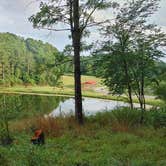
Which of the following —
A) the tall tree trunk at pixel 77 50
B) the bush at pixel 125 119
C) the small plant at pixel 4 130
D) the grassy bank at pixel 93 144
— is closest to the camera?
the grassy bank at pixel 93 144

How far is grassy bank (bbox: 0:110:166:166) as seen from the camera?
698 cm

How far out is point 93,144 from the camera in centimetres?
962

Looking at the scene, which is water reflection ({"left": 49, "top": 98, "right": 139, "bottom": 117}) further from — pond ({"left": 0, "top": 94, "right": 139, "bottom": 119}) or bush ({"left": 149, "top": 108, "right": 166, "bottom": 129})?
bush ({"left": 149, "top": 108, "right": 166, "bottom": 129})

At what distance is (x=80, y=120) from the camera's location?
13.3 m

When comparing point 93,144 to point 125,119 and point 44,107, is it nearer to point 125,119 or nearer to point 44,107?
point 125,119

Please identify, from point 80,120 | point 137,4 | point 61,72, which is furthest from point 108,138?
point 137,4

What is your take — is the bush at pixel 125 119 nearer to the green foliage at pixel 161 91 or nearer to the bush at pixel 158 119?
the bush at pixel 158 119

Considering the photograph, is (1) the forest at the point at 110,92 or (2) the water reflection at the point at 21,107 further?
(2) the water reflection at the point at 21,107

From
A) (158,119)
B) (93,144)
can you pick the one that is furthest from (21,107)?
(93,144)

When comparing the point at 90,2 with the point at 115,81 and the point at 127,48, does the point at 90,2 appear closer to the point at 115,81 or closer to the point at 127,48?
the point at 127,48

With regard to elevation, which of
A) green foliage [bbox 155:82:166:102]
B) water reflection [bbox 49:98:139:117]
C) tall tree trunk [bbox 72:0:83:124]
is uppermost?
tall tree trunk [bbox 72:0:83:124]

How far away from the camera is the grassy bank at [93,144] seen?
6.98 m

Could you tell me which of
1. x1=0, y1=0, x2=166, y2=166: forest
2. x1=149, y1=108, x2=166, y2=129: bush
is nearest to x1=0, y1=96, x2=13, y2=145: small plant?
x1=0, y1=0, x2=166, y2=166: forest

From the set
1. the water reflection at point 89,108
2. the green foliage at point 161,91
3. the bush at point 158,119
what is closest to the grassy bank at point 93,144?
the bush at point 158,119
